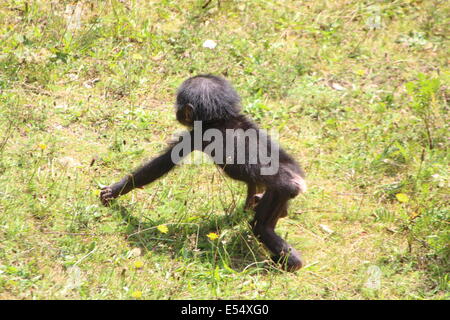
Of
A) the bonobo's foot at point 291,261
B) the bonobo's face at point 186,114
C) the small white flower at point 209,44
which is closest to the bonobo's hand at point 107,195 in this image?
the bonobo's face at point 186,114

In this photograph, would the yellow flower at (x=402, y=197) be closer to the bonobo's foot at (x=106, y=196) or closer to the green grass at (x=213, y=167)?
the green grass at (x=213, y=167)

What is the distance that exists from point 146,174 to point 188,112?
30.2 inches

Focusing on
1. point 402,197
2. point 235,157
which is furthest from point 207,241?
point 402,197

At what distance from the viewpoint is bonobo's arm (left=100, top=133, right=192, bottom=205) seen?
582 cm

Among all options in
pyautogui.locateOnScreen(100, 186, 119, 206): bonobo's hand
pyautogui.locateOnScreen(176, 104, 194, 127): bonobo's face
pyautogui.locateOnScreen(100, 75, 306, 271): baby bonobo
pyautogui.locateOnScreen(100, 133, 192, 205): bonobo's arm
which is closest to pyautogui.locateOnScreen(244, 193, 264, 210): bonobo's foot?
pyautogui.locateOnScreen(100, 75, 306, 271): baby bonobo

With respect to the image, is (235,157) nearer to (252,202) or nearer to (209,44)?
(252,202)

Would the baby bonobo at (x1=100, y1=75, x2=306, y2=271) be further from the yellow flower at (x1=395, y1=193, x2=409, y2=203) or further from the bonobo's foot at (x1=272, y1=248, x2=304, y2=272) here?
the yellow flower at (x1=395, y1=193, x2=409, y2=203)

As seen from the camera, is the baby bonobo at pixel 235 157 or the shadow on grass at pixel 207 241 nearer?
the shadow on grass at pixel 207 241

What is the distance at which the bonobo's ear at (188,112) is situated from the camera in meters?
5.75

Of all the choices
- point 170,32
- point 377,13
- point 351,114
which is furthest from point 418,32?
point 170,32

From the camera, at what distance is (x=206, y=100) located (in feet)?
18.7

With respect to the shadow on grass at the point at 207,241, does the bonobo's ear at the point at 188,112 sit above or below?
above

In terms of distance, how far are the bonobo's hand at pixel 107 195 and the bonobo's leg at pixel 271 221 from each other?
1.45m

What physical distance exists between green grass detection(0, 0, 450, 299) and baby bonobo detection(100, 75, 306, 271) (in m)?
0.20
